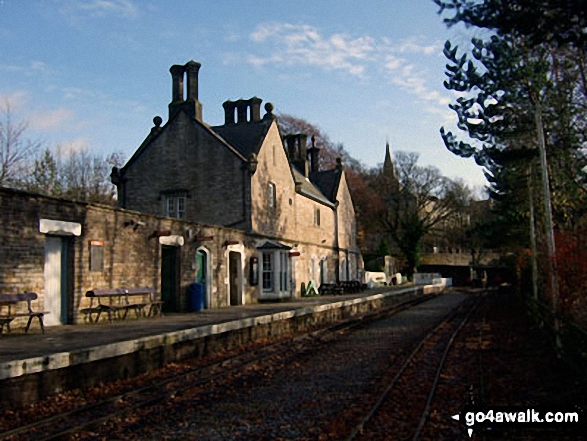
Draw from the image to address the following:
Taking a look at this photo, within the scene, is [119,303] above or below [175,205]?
below

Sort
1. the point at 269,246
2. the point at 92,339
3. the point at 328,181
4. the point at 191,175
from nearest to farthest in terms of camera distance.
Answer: the point at 92,339 < the point at 269,246 < the point at 191,175 < the point at 328,181

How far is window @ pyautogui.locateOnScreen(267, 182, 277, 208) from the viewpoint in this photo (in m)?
28.4

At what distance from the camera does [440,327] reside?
1953cm

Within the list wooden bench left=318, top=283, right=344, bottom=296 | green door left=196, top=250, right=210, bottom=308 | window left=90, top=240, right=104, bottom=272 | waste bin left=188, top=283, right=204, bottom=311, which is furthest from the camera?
wooden bench left=318, top=283, right=344, bottom=296

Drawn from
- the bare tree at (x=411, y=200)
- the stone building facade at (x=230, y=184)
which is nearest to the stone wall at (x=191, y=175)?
the stone building facade at (x=230, y=184)

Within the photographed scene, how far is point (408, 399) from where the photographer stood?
27.7ft

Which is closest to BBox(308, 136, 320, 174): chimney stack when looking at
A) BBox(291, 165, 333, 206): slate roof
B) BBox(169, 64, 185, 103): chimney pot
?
BBox(291, 165, 333, 206): slate roof

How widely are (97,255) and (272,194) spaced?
14931mm

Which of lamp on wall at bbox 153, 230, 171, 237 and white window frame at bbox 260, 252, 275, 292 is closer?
lamp on wall at bbox 153, 230, 171, 237

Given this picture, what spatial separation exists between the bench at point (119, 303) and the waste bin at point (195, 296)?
1861mm

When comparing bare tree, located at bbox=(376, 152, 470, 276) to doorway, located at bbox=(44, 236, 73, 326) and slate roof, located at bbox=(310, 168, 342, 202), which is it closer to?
slate roof, located at bbox=(310, 168, 342, 202)

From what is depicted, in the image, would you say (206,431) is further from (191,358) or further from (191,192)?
(191,192)

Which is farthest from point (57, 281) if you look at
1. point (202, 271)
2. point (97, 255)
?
point (202, 271)

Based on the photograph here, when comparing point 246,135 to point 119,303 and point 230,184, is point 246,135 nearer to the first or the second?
point 230,184
